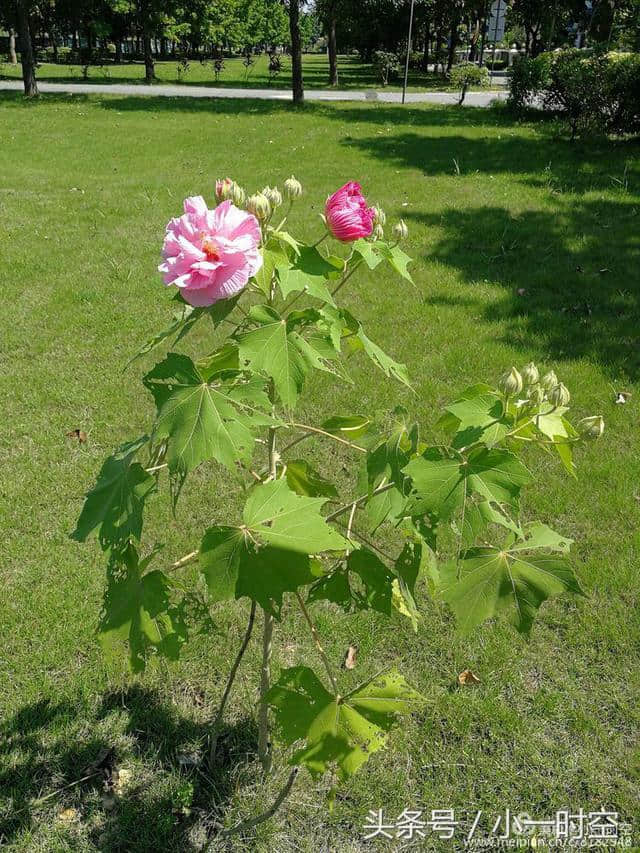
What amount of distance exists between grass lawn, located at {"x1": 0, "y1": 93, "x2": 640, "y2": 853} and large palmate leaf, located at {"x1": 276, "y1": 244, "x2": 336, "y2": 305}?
4.05ft

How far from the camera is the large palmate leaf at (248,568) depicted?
1138 mm

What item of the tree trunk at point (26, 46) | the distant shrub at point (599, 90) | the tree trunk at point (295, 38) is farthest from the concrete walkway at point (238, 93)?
the distant shrub at point (599, 90)

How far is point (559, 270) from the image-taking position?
219 inches

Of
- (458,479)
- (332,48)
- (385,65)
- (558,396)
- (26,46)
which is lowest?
(458,479)

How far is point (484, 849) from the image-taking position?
1.85m

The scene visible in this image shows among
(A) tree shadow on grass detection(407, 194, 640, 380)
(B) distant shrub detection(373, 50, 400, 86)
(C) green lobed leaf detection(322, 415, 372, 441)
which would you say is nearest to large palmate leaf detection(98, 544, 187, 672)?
(C) green lobed leaf detection(322, 415, 372, 441)

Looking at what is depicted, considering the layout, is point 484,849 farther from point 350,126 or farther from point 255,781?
point 350,126

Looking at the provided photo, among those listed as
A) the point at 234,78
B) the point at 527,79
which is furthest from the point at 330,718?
the point at 234,78

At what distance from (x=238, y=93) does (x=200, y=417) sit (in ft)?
73.1

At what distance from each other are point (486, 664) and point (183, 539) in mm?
1362

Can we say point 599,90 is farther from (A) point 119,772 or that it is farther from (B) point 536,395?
(A) point 119,772

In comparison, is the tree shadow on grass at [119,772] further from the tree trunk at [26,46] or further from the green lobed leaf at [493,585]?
the tree trunk at [26,46]

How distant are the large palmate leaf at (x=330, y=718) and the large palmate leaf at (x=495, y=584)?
306mm

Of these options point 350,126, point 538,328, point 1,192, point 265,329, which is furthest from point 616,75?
point 265,329
